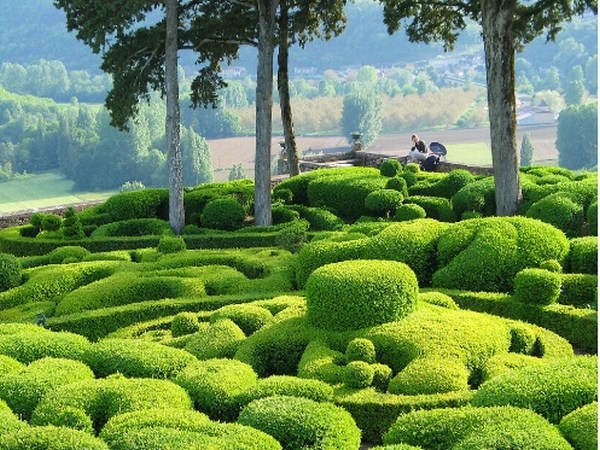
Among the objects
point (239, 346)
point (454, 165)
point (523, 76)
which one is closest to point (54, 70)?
point (523, 76)

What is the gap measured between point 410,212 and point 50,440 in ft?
38.8

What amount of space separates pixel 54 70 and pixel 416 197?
392 ft

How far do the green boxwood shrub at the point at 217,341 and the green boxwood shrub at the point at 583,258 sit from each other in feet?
16.6

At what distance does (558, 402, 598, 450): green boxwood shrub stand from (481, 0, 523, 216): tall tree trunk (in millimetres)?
10886

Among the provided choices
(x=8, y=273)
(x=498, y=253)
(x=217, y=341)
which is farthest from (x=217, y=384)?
(x=8, y=273)

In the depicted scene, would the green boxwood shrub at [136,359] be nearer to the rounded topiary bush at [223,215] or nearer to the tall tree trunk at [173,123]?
the rounded topiary bush at [223,215]

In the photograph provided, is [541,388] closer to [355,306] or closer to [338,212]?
[355,306]

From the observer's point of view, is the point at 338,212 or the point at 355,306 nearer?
the point at 355,306

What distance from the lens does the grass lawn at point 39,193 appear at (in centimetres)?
7888

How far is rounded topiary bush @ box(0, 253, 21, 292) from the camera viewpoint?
1711 cm

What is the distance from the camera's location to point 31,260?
18938 millimetres

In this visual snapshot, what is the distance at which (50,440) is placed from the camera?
366 inches

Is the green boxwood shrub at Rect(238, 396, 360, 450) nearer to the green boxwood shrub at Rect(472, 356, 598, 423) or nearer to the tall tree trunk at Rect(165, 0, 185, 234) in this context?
the green boxwood shrub at Rect(472, 356, 598, 423)

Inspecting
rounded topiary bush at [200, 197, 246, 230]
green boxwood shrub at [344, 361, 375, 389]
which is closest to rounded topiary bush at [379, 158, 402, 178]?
rounded topiary bush at [200, 197, 246, 230]
